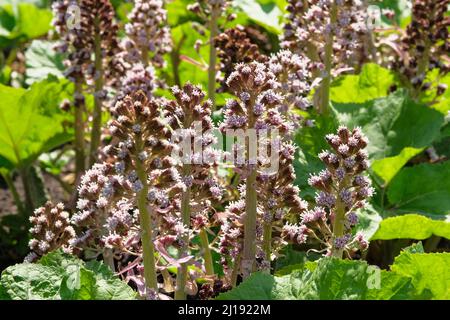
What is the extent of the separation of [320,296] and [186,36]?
4037mm

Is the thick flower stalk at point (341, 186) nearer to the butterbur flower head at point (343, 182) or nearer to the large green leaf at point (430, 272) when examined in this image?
the butterbur flower head at point (343, 182)

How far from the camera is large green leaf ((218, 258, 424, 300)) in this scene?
3078 mm

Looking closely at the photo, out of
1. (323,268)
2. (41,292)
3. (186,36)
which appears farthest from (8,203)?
(323,268)

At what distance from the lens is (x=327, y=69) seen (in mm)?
4781

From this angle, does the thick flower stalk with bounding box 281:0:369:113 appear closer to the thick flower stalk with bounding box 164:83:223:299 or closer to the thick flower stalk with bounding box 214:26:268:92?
the thick flower stalk with bounding box 214:26:268:92

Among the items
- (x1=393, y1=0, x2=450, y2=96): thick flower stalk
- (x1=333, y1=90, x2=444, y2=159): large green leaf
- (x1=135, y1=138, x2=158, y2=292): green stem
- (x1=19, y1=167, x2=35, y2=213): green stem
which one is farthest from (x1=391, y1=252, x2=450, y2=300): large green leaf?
(x1=19, y1=167, x2=35, y2=213): green stem

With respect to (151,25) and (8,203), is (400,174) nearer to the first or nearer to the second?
(151,25)

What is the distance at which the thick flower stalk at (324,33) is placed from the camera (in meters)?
4.62

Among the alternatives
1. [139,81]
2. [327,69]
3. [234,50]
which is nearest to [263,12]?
[327,69]

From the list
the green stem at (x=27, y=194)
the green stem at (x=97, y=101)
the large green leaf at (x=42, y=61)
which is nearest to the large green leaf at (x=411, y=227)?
the green stem at (x=97, y=101)

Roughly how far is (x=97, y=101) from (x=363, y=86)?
5.92ft

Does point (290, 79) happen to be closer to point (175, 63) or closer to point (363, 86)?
point (363, 86)

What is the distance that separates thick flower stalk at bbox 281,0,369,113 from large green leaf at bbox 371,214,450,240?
3.00 feet

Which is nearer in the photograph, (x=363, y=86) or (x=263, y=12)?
(x=363, y=86)
